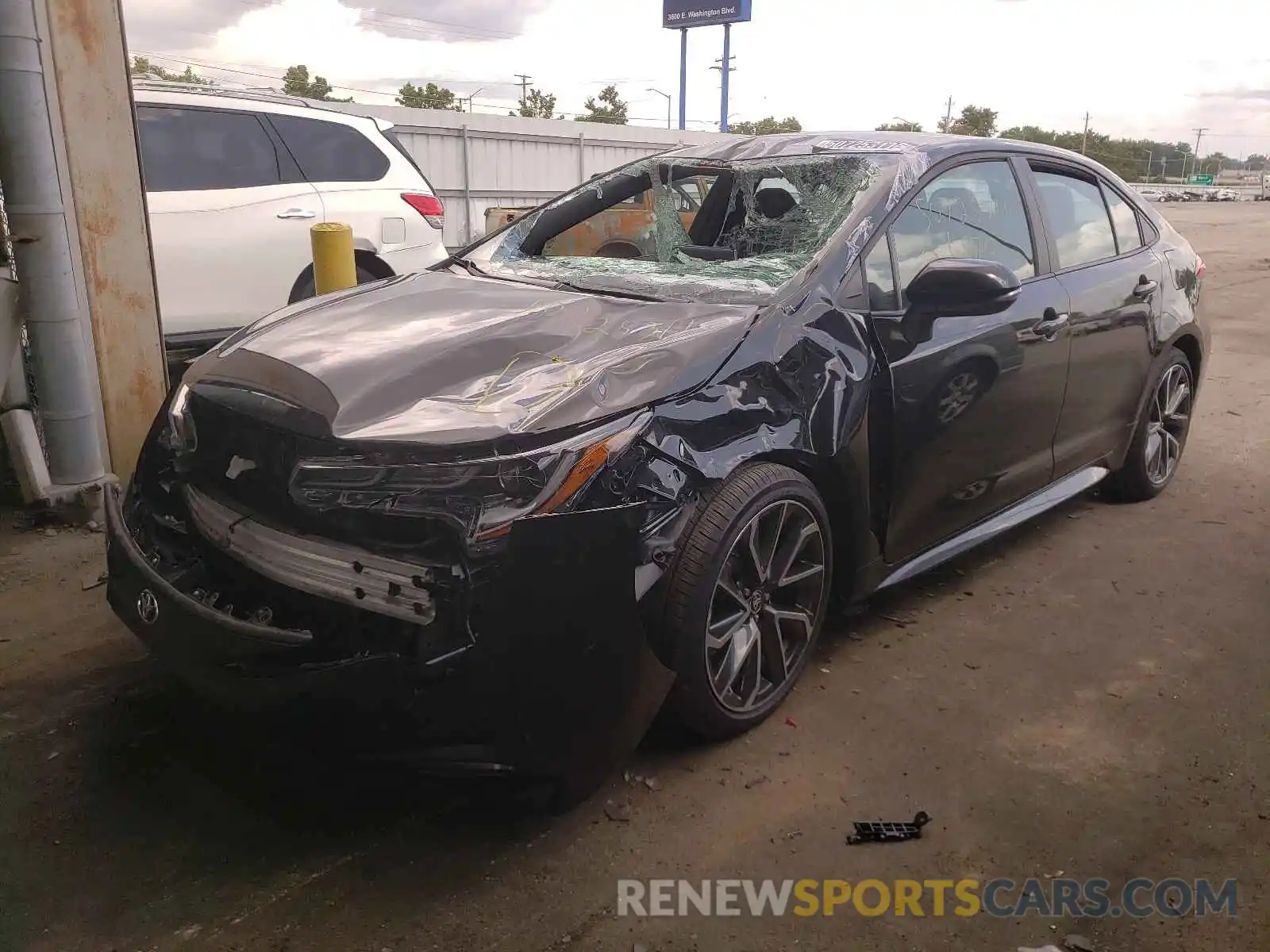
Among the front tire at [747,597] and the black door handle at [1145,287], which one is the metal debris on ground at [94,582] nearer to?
the front tire at [747,597]

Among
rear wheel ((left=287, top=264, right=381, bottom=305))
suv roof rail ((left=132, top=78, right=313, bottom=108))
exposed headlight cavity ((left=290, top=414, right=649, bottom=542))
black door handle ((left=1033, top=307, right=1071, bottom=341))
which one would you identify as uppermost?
suv roof rail ((left=132, top=78, right=313, bottom=108))

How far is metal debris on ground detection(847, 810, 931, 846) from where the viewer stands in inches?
93.0

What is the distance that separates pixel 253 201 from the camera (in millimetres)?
6262

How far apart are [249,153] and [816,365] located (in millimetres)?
5008

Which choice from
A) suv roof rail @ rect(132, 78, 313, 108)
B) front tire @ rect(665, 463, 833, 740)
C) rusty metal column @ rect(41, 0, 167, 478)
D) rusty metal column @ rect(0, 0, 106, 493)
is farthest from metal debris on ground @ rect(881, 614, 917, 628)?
suv roof rail @ rect(132, 78, 313, 108)

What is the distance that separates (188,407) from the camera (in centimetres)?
259

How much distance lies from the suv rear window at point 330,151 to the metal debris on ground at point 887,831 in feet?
18.5

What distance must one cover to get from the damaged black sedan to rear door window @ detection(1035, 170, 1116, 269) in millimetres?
24

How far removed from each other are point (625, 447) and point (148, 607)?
1194 mm

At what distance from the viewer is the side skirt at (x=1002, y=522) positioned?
127 inches

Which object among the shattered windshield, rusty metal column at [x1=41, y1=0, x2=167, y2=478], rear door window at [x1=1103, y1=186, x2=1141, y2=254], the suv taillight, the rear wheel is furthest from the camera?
the suv taillight

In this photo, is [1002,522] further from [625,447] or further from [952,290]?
[625,447]

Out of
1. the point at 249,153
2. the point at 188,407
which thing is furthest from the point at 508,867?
the point at 249,153

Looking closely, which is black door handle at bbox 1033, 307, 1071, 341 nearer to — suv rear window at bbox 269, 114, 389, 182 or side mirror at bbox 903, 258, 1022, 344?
side mirror at bbox 903, 258, 1022, 344
